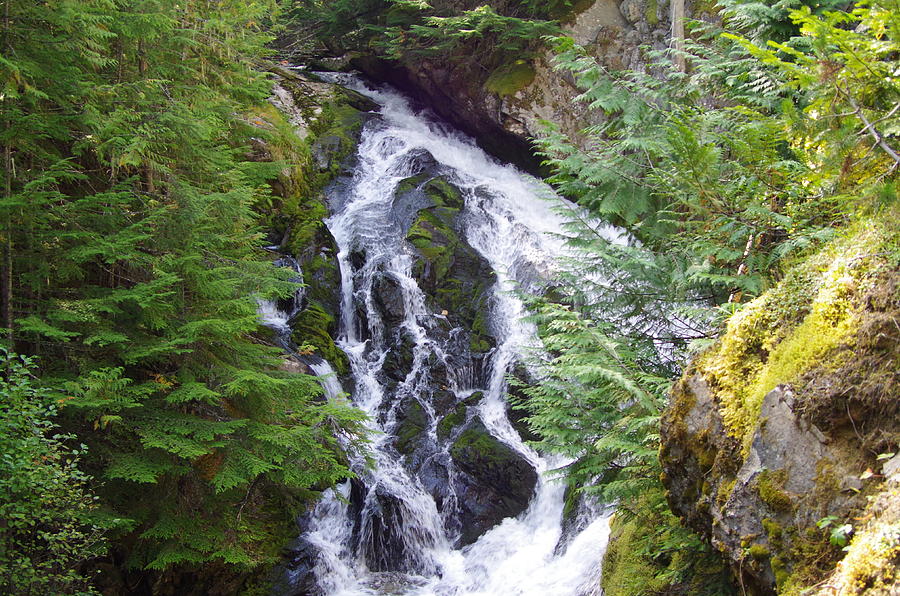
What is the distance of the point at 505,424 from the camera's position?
39.5 feet

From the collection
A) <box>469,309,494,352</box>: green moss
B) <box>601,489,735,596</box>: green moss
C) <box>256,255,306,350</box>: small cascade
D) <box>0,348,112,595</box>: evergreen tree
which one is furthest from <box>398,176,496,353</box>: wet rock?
<box>0,348,112,595</box>: evergreen tree

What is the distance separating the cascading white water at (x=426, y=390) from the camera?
9.23 metres

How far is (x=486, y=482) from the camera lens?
11.0 meters

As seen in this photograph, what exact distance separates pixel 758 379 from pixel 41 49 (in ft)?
25.7

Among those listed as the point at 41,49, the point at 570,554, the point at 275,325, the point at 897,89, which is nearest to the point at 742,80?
the point at 897,89

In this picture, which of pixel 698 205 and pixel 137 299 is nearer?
pixel 698 205

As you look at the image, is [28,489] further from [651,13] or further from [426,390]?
[651,13]

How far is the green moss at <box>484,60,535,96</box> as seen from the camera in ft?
60.6

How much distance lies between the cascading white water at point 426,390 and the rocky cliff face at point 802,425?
2629 millimetres

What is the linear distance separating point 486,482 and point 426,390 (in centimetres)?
246

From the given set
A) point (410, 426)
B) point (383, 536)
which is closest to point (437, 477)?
point (410, 426)

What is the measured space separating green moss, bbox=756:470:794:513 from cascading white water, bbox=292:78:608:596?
318 cm

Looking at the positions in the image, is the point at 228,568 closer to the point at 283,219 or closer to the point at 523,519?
the point at 523,519

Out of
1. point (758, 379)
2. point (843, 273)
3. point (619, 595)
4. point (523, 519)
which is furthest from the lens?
point (523, 519)
